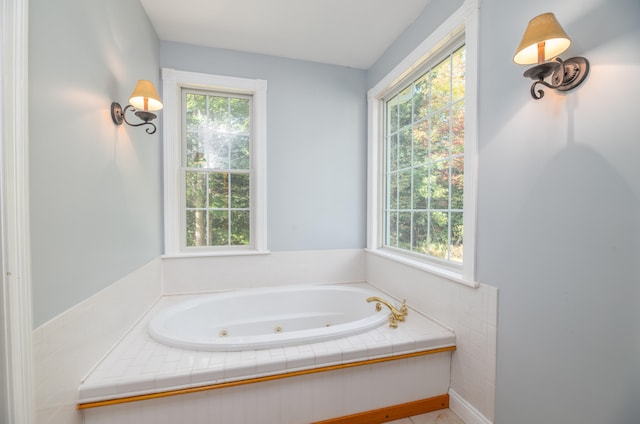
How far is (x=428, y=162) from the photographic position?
1999 mm

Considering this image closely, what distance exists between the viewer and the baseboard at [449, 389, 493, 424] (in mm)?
1477

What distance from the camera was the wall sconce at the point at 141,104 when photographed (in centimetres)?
151

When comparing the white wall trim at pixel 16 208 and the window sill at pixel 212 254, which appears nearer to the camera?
the white wall trim at pixel 16 208

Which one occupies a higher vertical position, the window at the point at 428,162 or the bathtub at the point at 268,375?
the window at the point at 428,162

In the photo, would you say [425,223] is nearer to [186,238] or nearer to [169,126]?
[186,238]

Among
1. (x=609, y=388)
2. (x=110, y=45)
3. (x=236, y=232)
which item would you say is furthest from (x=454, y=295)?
(x=110, y=45)

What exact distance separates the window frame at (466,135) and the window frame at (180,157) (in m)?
1.03

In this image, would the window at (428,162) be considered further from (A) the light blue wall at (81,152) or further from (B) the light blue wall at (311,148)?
(A) the light blue wall at (81,152)

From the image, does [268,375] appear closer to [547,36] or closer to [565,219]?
[565,219]

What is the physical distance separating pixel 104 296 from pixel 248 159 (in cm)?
158

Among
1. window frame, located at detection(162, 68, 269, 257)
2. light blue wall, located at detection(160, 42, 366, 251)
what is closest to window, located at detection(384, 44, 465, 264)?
light blue wall, located at detection(160, 42, 366, 251)

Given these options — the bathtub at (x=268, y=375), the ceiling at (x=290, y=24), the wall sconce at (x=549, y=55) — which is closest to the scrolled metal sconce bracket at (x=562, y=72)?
the wall sconce at (x=549, y=55)

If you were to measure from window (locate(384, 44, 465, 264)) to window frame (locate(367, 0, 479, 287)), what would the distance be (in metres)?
0.07

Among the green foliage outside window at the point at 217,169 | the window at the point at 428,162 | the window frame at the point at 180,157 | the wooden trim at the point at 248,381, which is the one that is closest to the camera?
the wooden trim at the point at 248,381
